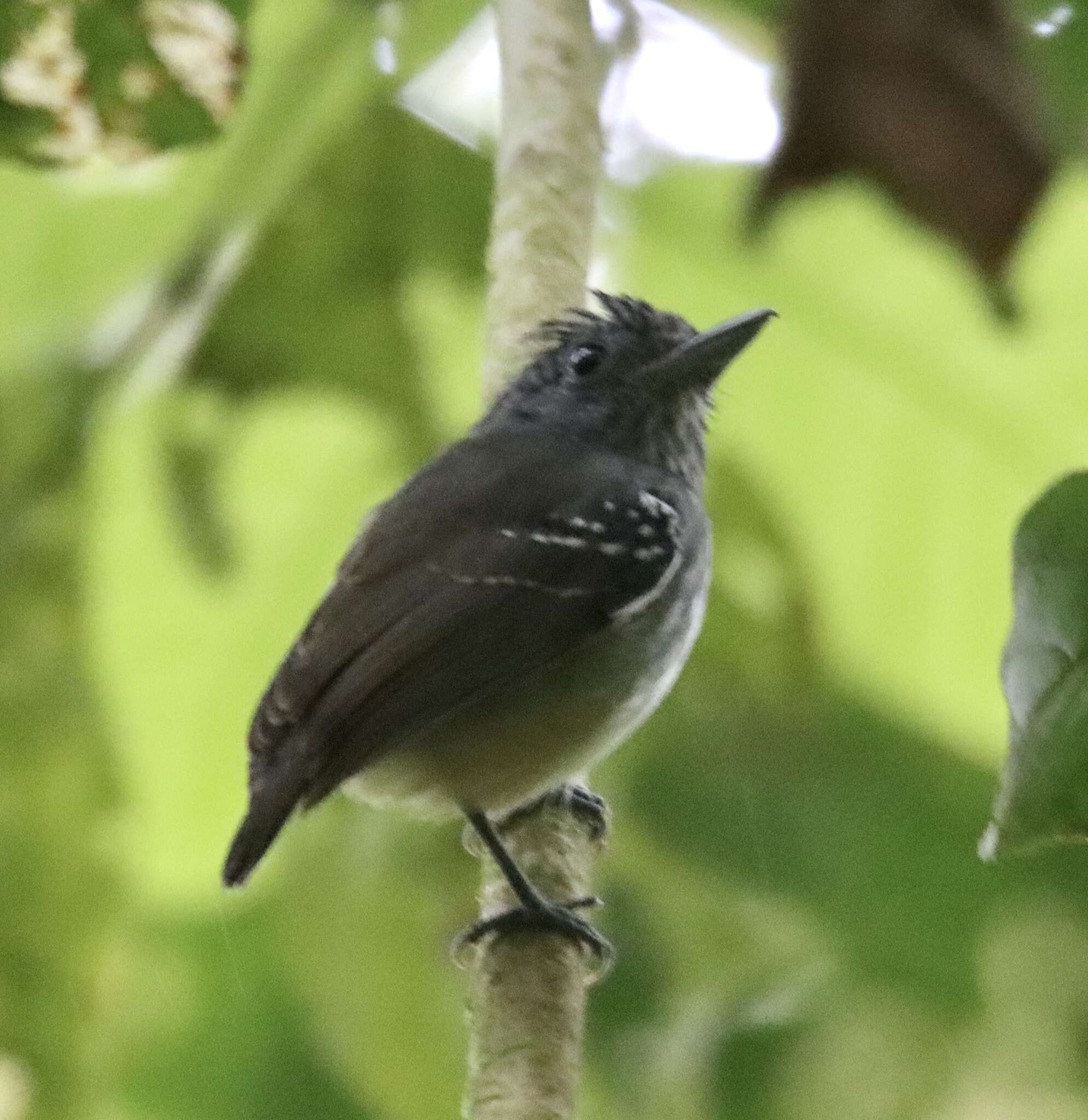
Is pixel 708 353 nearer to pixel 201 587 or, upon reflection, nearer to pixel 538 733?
pixel 538 733

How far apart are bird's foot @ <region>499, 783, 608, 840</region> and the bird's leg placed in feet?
0.42

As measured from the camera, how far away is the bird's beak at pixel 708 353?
1819 mm

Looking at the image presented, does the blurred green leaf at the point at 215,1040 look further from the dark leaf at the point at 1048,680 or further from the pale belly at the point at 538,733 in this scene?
the dark leaf at the point at 1048,680

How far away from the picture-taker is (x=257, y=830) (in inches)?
64.1

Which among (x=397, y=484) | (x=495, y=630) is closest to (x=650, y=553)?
(x=495, y=630)

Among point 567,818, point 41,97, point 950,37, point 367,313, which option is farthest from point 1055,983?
point 41,97

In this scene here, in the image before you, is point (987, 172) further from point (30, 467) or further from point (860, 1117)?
point (30, 467)

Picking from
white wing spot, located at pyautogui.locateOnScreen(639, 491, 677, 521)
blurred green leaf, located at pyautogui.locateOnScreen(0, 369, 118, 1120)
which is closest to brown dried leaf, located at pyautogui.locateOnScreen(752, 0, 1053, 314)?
white wing spot, located at pyautogui.locateOnScreen(639, 491, 677, 521)

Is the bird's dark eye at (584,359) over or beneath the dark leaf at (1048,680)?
beneath

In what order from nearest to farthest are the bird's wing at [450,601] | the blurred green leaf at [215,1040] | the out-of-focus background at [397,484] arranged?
the out-of-focus background at [397,484] → the blurred green leaf at [215,1040] → the bird's wing at [450,601]

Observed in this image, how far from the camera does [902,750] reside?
160 cm

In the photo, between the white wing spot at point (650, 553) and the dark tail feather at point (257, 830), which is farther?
the white wing spot at point (650, 553)

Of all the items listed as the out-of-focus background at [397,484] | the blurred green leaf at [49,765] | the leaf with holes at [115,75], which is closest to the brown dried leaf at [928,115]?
the out-of-focus background at [397,484]

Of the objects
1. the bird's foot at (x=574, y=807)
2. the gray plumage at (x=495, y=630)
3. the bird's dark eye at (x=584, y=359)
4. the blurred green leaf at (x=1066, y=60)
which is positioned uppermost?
the blurred green leaf at (x=1066, y=60)
